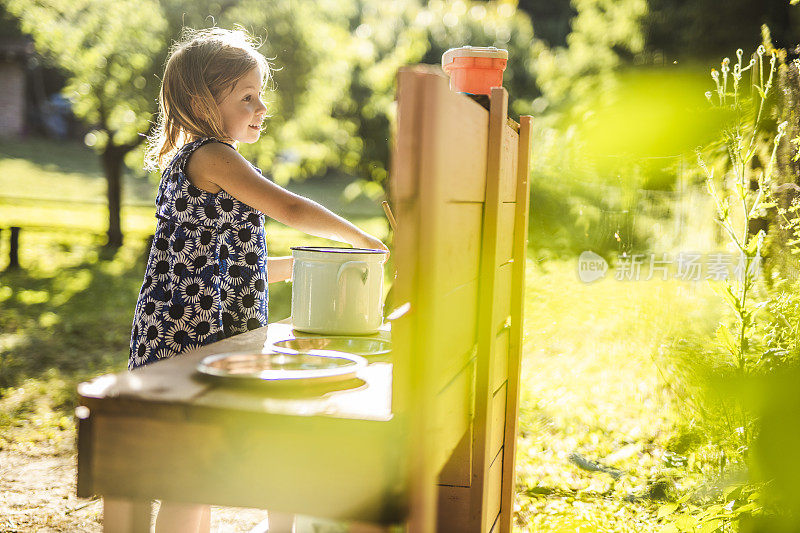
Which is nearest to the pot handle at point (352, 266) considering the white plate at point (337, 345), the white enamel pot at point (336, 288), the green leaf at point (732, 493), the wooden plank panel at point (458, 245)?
the white enamel pot at point (336, 288)

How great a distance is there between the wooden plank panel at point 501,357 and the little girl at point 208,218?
0.48 m

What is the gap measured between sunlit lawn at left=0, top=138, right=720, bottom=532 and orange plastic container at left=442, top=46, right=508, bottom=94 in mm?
1867

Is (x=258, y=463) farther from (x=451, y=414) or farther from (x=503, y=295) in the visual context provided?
(x=503, y=295)

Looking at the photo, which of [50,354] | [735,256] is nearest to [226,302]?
[735,256]

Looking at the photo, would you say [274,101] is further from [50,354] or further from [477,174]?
[477,174]

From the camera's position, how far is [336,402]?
1113 mm

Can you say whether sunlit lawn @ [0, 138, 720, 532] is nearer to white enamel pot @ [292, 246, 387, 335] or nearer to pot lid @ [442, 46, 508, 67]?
white enamel pot @ [292, 246, 387, 335]

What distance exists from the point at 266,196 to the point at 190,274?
321mm

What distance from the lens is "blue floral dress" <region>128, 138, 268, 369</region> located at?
1.94 m

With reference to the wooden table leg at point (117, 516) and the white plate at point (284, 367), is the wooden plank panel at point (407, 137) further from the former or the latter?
the wooden table leg at point (117, 516)

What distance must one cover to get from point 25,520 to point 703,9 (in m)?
5.22

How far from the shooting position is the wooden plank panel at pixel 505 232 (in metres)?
1.68

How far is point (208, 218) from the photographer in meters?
1.96

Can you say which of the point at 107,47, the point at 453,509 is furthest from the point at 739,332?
the point at 107,47
